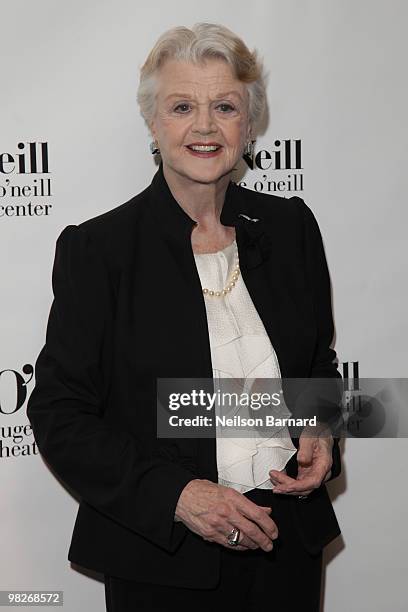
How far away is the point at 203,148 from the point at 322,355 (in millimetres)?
438

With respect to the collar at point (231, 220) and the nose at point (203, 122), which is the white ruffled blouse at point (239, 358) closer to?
the collar at point (231, 220)

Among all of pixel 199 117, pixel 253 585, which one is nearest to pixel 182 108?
pixel 199 117

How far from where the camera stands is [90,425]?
1.31 meters

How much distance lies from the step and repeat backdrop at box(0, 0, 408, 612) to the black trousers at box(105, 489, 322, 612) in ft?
1.38

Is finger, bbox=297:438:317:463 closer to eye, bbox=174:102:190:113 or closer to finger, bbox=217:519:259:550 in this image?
finger, bbox=217:519:259:550

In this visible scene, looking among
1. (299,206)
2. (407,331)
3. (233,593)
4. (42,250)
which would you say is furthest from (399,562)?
(42,250)

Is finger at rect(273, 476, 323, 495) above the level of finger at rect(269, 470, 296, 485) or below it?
below

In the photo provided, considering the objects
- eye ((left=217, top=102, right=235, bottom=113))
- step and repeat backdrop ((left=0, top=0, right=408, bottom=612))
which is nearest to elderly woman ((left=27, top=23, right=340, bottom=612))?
eye ((left=217, top=102, right=235, bottom=113))

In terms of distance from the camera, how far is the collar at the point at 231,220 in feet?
4.62

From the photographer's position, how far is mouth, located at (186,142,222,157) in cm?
137

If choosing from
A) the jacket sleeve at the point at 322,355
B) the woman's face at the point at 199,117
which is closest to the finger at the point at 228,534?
the jacket sleeve at the point at 322,355

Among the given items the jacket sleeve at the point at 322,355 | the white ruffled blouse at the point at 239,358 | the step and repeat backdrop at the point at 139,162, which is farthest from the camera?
the step and repeat backdrop at the point at 139,162

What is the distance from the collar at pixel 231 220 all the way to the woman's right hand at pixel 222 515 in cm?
39

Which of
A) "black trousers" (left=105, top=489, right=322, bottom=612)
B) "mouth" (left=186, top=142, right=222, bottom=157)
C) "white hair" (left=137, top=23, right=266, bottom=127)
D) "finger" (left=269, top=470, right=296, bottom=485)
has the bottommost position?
"black trousers" (left=105, top=489, right=322, bottom=612)
